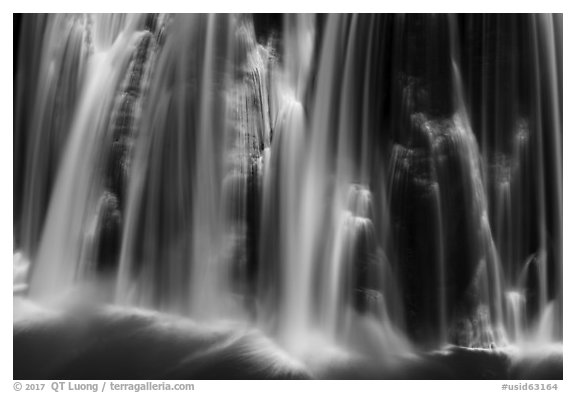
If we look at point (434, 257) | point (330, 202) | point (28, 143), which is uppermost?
point (28, 143)

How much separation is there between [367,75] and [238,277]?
1.85 m

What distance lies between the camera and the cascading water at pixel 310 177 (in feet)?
14.4

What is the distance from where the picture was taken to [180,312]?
4406 mm

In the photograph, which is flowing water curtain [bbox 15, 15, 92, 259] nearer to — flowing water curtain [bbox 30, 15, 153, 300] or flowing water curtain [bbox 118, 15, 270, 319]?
flowing water curtain [bbox 30, 15, 153, 300]

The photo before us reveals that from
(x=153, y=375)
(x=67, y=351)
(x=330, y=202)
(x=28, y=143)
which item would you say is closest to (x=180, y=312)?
(x=153, y=375)

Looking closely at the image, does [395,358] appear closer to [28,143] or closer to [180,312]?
[180,312]

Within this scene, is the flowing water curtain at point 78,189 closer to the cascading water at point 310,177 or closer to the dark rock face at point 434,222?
the cascading water at point 310,177

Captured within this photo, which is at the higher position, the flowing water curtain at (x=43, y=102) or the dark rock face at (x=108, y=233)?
the flowing water curtain at (x=43, y=102)

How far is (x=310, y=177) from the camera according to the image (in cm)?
445

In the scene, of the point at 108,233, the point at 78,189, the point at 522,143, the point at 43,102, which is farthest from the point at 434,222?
the point at 43,102

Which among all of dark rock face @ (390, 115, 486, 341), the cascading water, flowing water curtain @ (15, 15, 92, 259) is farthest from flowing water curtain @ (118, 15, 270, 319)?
dark rock face @ (390, 115, 486, 341)

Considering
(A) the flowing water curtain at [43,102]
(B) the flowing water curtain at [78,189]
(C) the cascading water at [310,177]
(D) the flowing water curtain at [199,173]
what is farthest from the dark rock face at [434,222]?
(A) the flowing water curtain at [43,102]

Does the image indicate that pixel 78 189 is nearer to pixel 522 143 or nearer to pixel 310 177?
pixel 310 177

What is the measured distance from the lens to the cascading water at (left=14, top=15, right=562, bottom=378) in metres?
4.38
